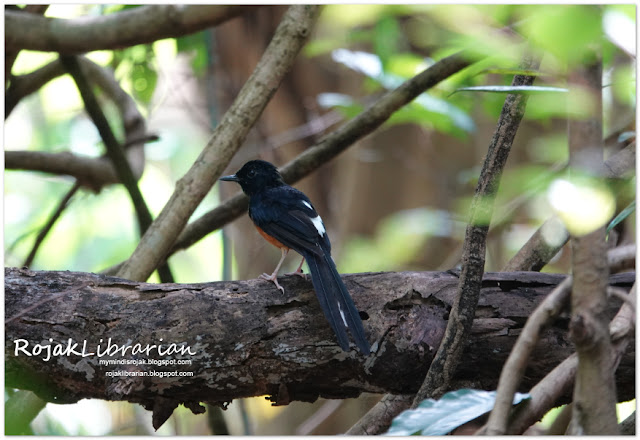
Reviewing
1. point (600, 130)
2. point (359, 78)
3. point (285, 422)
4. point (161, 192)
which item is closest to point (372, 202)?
point (359, 78)

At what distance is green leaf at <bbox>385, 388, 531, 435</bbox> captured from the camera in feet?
5.43

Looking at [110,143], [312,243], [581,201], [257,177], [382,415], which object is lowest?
[581,201]

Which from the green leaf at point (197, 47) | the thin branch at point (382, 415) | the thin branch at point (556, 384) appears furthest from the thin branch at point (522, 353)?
the green leaf at point (197, 47)

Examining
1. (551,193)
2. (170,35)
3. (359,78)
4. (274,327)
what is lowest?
(551,193)

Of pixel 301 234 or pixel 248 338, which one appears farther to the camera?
pixel 301 234

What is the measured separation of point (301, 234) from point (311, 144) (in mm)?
3981

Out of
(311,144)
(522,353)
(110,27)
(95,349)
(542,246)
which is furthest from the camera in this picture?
(311,144)

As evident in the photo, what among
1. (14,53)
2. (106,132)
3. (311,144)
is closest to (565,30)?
(106,132)

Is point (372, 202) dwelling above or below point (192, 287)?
above

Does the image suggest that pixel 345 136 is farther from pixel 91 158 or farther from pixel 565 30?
pixel 565 30

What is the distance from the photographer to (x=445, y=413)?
1722mm

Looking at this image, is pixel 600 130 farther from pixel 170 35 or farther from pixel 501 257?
pixel 501 257

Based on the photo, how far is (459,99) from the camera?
A: 3.96 metres

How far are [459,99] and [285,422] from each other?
11.9 ft
